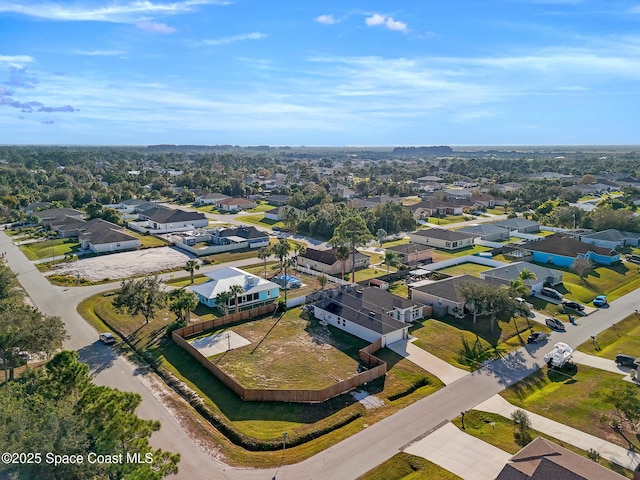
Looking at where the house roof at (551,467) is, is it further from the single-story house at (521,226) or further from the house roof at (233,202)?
the house roof at (233,202)

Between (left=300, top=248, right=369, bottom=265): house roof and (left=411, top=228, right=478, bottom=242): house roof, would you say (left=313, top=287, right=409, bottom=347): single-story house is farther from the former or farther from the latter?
(left=411, top=228, right=478, bottom=242): house roof

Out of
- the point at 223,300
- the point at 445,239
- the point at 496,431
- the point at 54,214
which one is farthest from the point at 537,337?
the point at 54,214

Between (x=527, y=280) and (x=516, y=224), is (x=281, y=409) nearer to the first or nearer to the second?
(x=527, y=280)

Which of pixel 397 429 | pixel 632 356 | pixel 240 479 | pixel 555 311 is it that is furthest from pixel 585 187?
pixel 240 479

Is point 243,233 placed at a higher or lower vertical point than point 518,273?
higher

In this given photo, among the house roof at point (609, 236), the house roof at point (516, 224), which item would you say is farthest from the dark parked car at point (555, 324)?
the house roof at point (516, 224)

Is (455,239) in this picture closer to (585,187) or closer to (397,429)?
(397,429)
